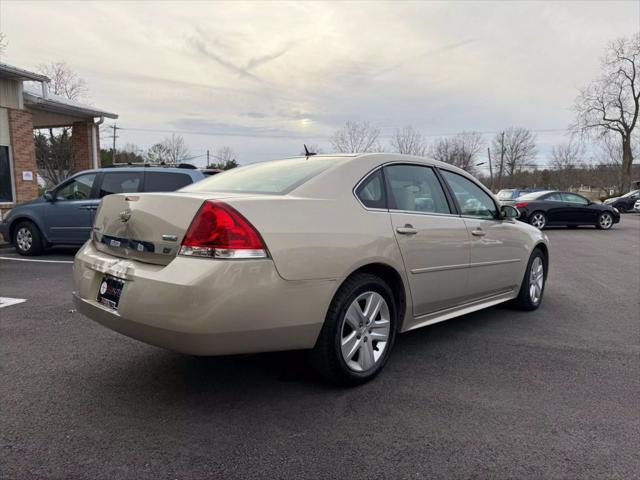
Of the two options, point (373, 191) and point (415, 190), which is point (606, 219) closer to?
point (415, 190)

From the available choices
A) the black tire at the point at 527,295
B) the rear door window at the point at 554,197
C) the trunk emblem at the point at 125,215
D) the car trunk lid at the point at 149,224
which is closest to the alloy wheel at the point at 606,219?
the rear door window at the point at 554,197

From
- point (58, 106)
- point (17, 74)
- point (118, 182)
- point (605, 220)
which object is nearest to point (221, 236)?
point (118, 182)

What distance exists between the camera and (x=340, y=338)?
3000mm

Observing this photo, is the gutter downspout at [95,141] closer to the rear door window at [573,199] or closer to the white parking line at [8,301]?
the white parking line at [8,301]

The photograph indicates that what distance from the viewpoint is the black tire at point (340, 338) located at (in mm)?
2939

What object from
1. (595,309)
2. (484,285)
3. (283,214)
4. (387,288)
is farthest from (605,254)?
(283,214)

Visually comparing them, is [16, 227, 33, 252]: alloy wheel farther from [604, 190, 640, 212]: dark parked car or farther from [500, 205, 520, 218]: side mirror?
[604, 190, 640, 212]: dark parked car

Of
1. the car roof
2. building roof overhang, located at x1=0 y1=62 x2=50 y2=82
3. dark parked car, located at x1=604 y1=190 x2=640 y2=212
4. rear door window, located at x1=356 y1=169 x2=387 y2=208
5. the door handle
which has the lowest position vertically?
dark parked car, located at x1=604 y1=190 x2=640 y2=212

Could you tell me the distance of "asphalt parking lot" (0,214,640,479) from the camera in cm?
232

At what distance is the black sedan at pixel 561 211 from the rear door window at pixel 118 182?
473 inches

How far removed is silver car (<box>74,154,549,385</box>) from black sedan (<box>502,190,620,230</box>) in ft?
43.6

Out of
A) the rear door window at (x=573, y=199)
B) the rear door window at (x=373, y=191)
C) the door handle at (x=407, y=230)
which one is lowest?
the rear door window at (x=573, y=199)

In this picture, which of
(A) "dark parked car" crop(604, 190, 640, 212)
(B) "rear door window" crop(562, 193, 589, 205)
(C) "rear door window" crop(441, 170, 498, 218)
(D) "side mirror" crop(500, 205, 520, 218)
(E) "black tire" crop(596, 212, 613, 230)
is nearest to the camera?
(C) "rear door window" crop(441, 170, 498, 218)

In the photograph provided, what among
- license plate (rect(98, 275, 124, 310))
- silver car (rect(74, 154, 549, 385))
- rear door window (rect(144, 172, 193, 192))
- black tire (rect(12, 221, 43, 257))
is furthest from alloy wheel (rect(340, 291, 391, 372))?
black tire (rect(12, 221, 43, 257))
